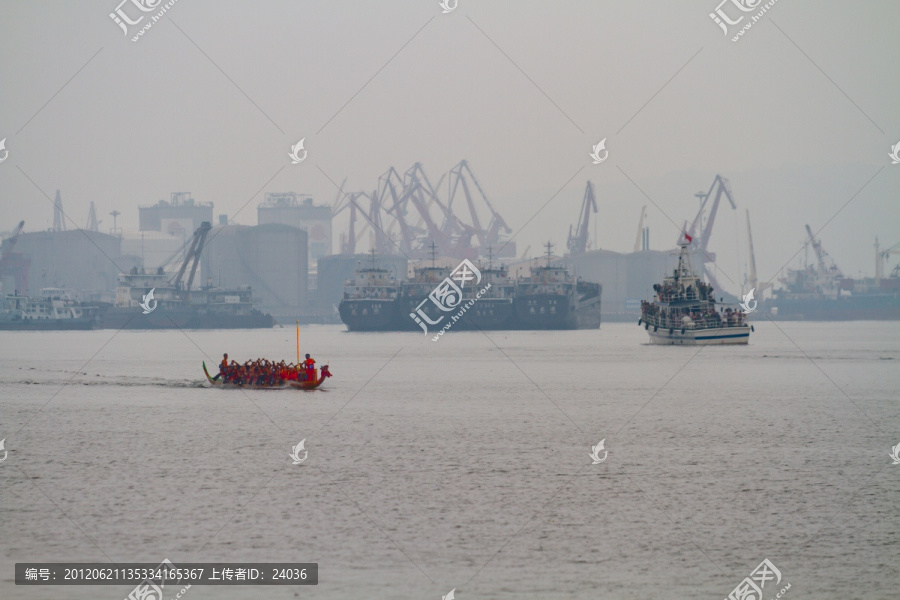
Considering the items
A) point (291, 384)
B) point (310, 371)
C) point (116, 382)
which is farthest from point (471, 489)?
point (116, 382)

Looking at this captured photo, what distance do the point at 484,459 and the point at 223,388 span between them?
3851cm

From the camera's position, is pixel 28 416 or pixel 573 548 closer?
pixel 573 548

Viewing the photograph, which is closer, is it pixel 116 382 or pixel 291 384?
→ pixel 291 384

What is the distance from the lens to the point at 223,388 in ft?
257

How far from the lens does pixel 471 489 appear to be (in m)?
36.9

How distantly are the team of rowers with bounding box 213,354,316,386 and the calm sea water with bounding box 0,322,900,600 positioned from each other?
1419 millimetres

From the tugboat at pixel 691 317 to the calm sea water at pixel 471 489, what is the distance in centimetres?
6442

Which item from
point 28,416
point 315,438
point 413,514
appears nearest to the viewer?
point 413,514

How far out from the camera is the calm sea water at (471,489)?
26.8 meters

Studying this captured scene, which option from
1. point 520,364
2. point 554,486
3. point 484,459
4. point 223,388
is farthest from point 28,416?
point 520,364

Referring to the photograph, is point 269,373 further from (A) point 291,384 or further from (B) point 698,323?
(B) point 698,323

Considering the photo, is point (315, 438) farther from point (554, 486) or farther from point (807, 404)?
point (807, 404)

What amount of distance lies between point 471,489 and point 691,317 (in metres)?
109

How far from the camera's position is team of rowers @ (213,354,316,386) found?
243ft
